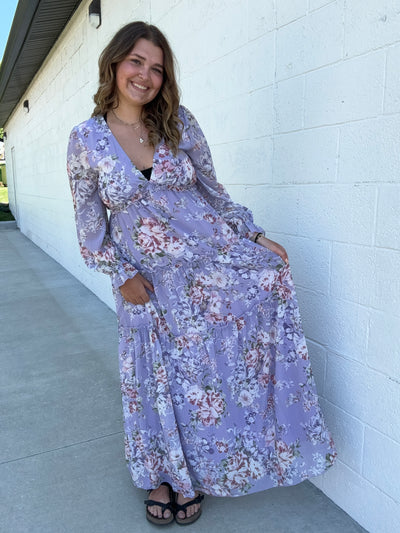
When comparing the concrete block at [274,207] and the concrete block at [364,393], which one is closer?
the concrete block at [364,393]

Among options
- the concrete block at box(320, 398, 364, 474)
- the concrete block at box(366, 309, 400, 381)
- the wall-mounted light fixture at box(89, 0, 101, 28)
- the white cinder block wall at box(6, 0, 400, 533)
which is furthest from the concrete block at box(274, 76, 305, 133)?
the wall-mounted light fixture at box(89, 0, 101, 28)

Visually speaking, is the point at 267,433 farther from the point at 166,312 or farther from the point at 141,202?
the point at 141,202

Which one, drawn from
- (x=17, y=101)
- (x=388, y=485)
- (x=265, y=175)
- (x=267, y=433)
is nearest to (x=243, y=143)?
(x=265, y=175)

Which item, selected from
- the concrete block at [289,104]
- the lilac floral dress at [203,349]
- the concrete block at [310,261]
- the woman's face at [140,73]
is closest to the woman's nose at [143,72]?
the woman's face at [140,73]

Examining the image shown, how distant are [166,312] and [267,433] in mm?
640

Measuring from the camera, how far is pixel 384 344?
5.44 ft

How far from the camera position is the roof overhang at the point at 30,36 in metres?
5.12

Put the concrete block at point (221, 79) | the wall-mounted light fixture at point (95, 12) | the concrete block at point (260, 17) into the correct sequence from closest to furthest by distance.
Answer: the concrete block at point (260, 17) < the concrete block at point (221, 79) < the wall-mounted light fixture at point (95, 12)

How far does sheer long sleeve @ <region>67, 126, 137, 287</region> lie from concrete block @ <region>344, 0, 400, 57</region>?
1002 mm

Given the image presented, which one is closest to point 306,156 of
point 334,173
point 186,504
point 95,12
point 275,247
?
point 334,173

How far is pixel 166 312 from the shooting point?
1.80m

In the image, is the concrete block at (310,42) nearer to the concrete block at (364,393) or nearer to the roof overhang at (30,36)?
the concrete block at (364,393)

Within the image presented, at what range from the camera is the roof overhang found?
5125mm

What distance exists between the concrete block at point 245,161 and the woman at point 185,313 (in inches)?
16.1
